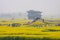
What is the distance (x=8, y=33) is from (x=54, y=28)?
2.93 feet

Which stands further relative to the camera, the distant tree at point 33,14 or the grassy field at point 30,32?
the distant tree at point 33,14

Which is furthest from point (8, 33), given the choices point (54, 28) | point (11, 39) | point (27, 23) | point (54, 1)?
point (54, 1)

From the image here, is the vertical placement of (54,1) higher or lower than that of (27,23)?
higher

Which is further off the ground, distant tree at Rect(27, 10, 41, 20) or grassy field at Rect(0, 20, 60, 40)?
distant tree at Rect(27, 10, 41, 20)

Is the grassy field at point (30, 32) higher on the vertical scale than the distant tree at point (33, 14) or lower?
lower

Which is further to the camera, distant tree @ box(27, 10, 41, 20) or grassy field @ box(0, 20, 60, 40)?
distant tree @ box(27, 10, 41, 20)

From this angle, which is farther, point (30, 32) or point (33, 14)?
point (33, 14)

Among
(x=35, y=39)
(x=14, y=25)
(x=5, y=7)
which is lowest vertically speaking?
(x=35, y=39)

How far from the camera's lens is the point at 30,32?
330 cm

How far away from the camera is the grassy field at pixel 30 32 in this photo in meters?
3.21

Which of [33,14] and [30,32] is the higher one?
[33,14]

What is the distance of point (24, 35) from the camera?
10.6ft

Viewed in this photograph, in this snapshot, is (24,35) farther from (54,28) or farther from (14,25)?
(54,28)

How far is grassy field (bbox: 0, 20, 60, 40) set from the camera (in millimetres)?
3211
